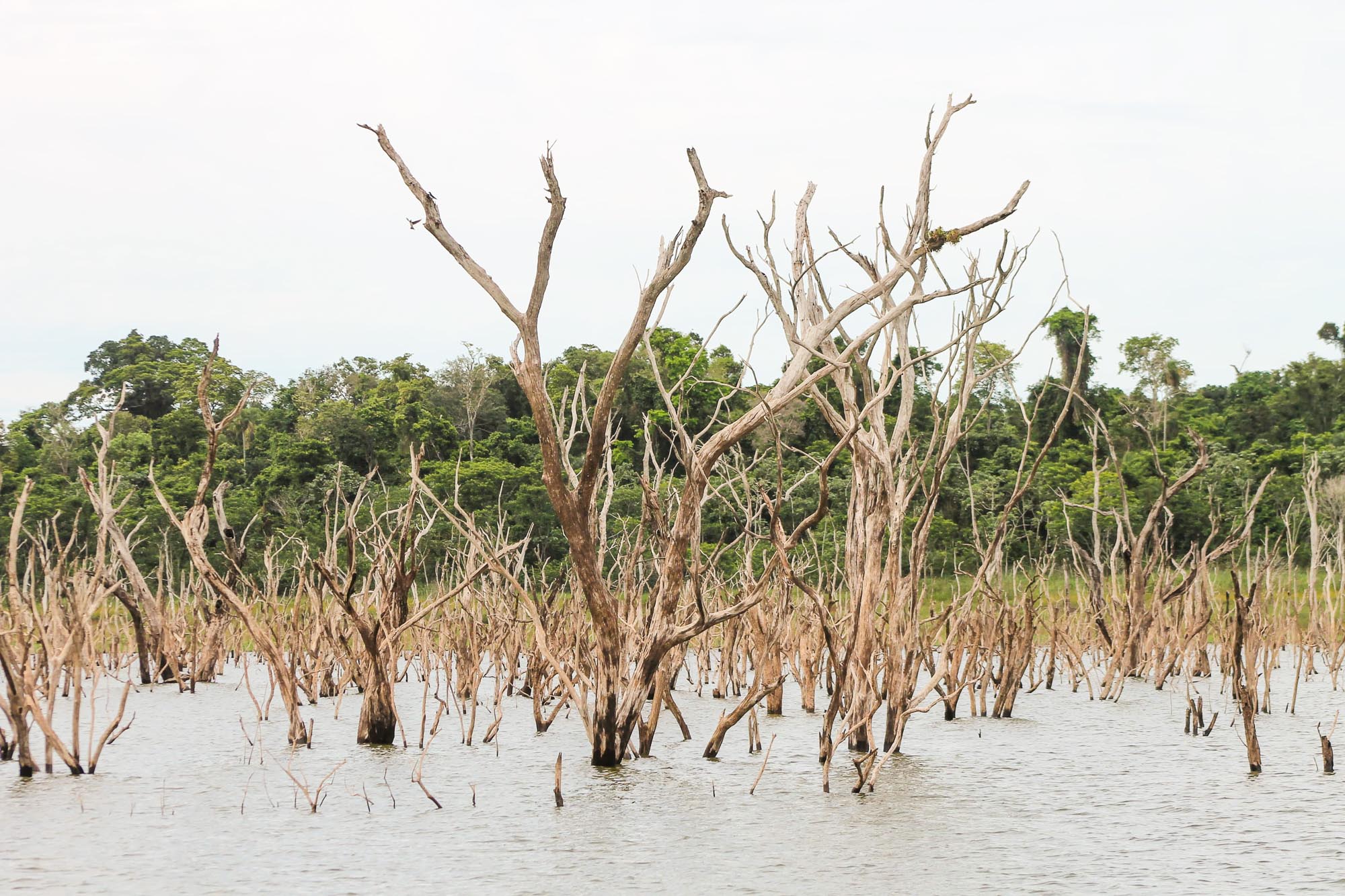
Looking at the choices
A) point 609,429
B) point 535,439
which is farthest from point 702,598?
point 535,439

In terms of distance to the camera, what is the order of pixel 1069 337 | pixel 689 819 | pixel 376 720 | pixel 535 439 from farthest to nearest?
pixel 1069 337, pixel 535 439, pixel 376 720, pixel 689 819

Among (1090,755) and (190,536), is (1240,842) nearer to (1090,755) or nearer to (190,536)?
(1090,755)

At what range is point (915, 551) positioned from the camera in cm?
755

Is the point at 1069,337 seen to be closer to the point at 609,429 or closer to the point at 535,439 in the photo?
the point at 535,439

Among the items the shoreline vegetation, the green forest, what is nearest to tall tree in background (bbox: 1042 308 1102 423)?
the green forest

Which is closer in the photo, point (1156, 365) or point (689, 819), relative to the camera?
point (689, 819)

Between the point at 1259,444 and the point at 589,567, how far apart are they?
3396 centimetres

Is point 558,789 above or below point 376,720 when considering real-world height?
below

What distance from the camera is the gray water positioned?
17.8ft

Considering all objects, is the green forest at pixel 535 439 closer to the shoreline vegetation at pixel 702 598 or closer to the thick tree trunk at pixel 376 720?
the shoreline vegetation at pixel 702 598

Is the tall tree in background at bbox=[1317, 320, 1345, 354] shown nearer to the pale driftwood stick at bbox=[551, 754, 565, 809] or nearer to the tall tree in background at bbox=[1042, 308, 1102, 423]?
the tall tree in background at bbox=[1042, 308, 1102, 423]

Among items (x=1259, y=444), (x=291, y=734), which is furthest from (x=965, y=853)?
(x=1259, y=444)

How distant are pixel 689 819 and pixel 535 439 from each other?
102 feet

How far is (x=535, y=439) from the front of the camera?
3725 cm
